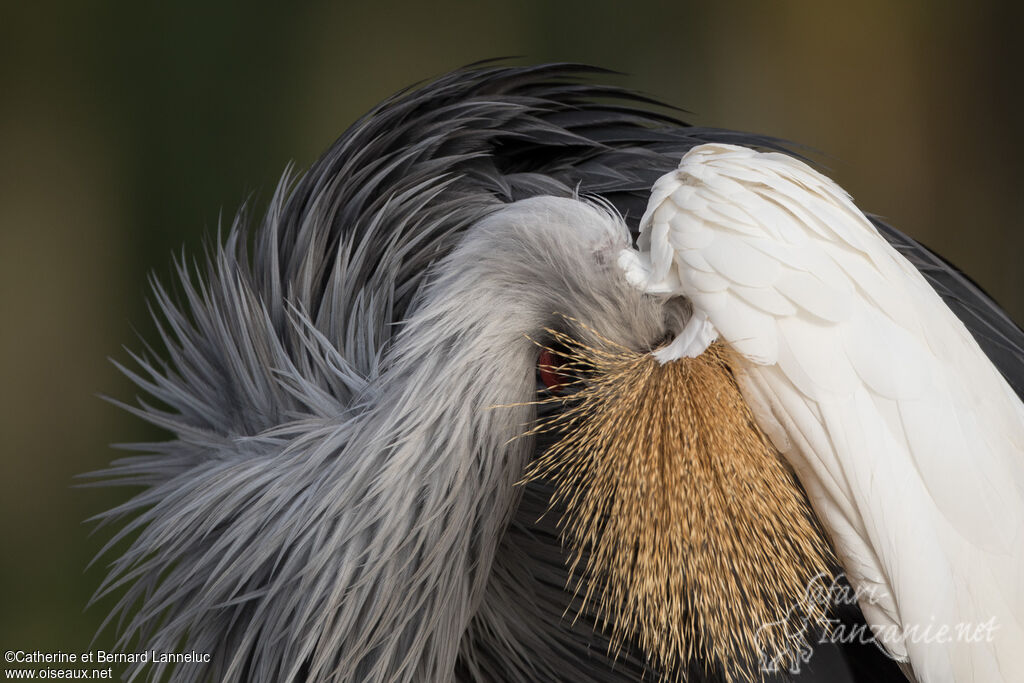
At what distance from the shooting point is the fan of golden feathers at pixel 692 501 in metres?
0.48

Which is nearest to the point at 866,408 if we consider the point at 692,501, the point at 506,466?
the point at 692,501

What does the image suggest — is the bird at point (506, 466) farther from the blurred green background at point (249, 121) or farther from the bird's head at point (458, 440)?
the blurred green background at point (249, 121)

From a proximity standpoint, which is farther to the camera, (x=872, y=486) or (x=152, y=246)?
(x=152, y=246)

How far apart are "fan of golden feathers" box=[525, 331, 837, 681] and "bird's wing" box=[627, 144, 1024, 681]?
0.02 meters

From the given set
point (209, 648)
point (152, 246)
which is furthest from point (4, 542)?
point (209, 648)

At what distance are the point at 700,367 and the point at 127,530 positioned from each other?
0.52 meters

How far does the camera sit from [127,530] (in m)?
0.74

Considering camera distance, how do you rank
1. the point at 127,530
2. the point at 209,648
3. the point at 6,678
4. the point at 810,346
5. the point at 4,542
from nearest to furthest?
the point at 810,346 → the point at 209,648 → the point at 127,530 → the point at 6,678 → the point at 4,542

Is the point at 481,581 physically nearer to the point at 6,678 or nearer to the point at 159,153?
the point at 6,678

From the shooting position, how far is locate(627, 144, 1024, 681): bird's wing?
0.48 m

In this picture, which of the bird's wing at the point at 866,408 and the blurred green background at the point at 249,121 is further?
the blurred green background at the point at 249,121

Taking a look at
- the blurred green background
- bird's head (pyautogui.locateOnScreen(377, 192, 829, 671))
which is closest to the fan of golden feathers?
bird's head (pyautogui.locateOnScreen(377, 192, 829, 671))

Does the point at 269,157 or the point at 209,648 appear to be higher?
the point at 269,157

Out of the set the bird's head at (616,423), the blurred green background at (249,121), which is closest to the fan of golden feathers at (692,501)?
the bird's head at (616,423)
